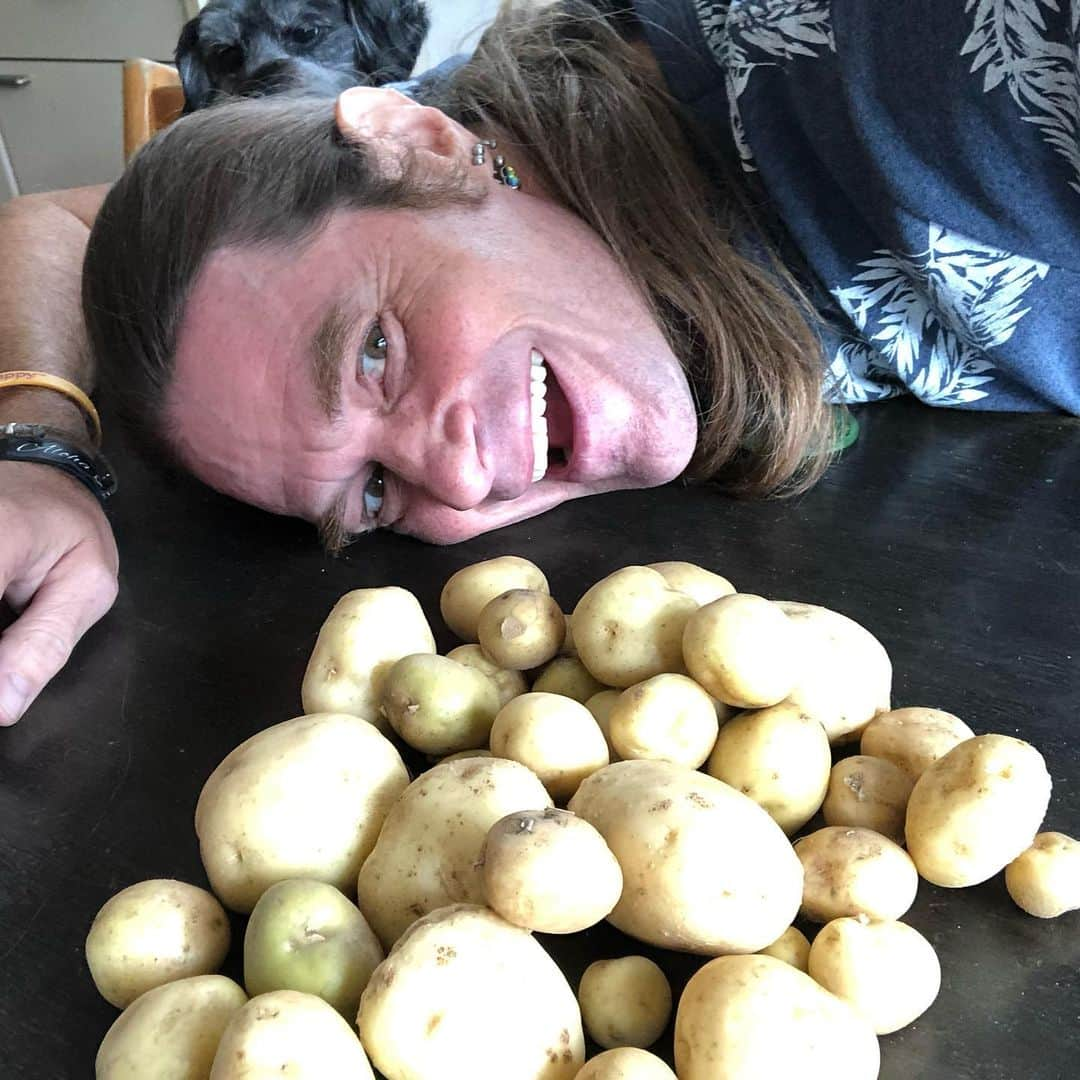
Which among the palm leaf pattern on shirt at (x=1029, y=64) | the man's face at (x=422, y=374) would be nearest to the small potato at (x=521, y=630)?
the man's face at (x=422, y=374)

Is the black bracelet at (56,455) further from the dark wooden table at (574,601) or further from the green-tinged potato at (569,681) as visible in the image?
the green-tinged potato at (569,681)

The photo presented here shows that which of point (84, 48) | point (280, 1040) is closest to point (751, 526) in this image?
point (280, 1040)

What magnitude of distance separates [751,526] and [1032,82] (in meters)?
0.35

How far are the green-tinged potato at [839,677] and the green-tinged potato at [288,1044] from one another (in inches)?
9.6

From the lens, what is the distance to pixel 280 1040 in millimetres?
282

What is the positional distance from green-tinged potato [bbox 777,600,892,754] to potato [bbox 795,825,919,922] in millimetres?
74

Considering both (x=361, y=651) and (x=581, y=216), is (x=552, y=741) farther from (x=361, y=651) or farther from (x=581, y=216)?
(x=581, y=216)

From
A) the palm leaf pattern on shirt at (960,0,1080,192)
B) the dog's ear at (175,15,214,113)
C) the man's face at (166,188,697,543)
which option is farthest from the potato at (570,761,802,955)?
the dog's ear at (175,15,214,113)

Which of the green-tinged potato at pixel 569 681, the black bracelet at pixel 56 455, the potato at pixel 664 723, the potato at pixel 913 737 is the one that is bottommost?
the black bracelet at pixel 56 455

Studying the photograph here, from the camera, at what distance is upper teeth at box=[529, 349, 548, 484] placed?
2.48 feet

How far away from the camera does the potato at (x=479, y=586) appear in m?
0.57

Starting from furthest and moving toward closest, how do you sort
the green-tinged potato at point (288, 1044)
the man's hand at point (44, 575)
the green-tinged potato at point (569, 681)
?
the man's hand at point (44, 575), the green-tinged potato at point (569, 681), the green-tinged potato at point (288, 1044)

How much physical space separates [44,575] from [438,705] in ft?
1.36

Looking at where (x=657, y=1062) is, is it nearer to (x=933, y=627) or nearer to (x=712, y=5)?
(x=933, y=627)
